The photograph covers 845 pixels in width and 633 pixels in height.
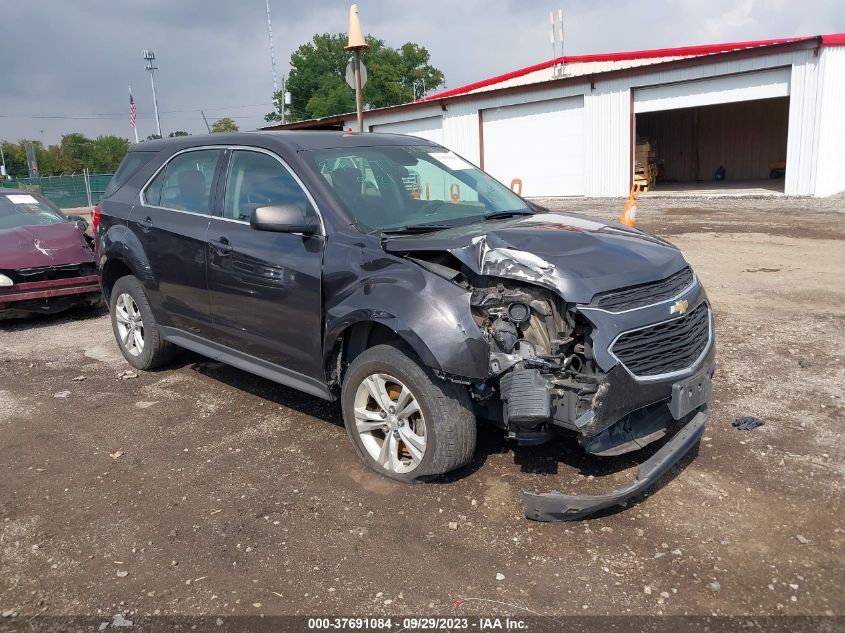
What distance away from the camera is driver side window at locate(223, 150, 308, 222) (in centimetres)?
438

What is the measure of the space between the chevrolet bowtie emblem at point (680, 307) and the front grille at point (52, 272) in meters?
6.72

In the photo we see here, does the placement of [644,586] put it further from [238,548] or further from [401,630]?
[238,548]

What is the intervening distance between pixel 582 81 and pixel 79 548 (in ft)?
68.4

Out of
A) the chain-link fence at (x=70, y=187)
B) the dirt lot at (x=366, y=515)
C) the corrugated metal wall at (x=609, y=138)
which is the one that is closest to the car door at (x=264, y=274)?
the dirt lot at (x=366, y=515)

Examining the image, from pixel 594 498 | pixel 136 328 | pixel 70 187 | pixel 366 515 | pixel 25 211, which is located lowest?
pixel 366 515

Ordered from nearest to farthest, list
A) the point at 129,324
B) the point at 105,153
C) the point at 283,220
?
the point at 283,220 → the point at 129,324 → the point at 105,153

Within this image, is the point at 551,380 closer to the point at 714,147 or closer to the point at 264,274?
the point at 264,274

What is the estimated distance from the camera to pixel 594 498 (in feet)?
10.6

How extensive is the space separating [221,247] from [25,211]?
5.35 metres

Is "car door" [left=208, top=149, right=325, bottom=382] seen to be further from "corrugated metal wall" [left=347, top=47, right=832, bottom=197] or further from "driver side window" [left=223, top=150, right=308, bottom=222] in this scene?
"corrugated metal wall" [left=347, top=47, right=832, bottom=197]

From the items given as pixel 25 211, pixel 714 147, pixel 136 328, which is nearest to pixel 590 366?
pixel 136 328

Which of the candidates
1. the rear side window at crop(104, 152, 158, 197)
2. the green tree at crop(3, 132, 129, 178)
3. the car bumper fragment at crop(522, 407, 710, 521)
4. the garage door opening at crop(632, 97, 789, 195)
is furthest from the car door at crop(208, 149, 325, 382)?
the green tree at crop(3, 132, 129, 178)

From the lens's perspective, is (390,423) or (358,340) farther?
(358,340)

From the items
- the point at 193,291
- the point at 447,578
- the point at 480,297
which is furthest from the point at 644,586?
the point at 193,291
